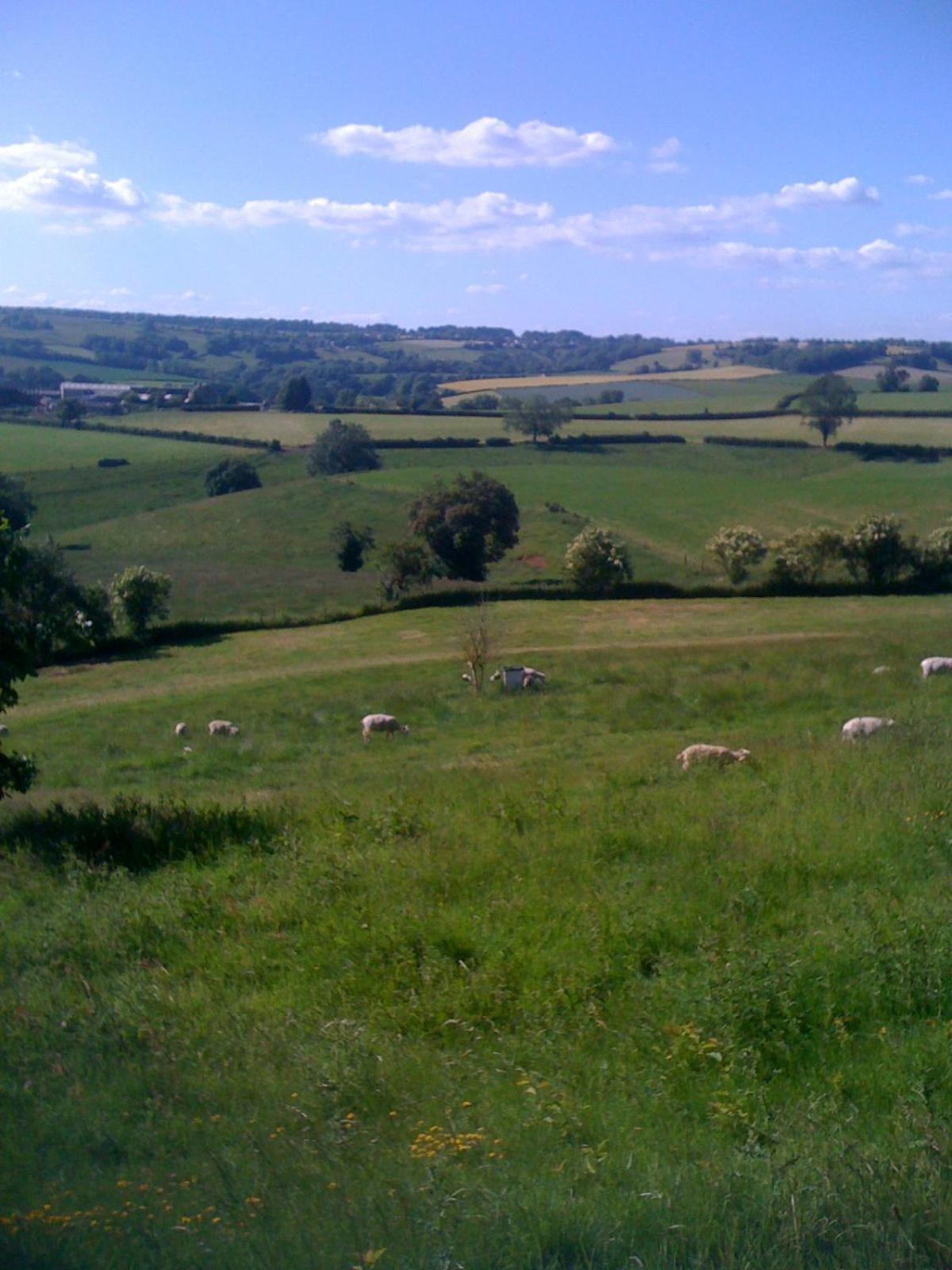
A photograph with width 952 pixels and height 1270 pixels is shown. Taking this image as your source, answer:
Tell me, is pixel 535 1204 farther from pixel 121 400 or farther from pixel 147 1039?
pixel 121 400

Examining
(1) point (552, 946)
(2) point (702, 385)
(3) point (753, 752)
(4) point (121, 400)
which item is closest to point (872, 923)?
(1) point (552, 946)

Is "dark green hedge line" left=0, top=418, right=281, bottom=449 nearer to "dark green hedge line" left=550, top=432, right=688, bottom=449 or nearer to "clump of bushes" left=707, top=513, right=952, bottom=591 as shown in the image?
"dark green hedge line" left=550, top=432, right=688, bottom=449

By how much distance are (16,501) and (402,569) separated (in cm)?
2214

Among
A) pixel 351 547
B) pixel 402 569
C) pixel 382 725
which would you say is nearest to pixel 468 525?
pixel 402 569

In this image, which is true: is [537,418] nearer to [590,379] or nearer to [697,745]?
[590,379]

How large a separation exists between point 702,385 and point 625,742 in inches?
4976

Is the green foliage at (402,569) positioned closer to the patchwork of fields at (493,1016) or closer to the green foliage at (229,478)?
the green foliage at (229,478)

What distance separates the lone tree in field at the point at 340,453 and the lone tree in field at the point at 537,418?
15.8 meters

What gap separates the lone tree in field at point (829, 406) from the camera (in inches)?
3777

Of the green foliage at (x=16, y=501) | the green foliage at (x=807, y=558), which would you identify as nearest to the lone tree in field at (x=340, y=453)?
the green foliage at (x=16, y=501)

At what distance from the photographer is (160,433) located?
91.8 meters

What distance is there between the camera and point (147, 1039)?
714 centimetres

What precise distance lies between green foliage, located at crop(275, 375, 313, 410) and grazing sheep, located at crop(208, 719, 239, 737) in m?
90.7

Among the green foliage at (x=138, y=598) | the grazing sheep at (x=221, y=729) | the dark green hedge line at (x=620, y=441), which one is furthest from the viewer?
the dark green hedge line at (x=620, y=441)
